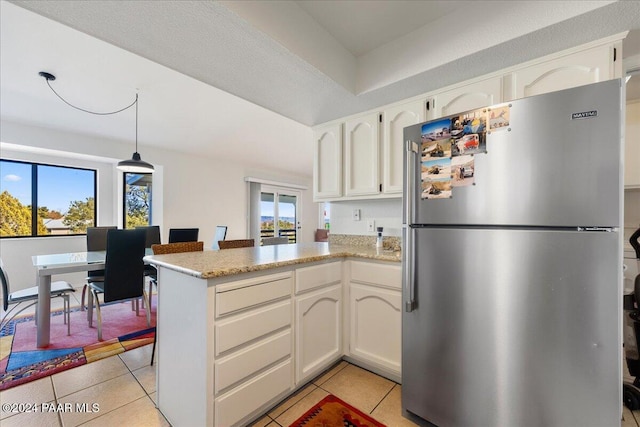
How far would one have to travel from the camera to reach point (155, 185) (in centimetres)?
473

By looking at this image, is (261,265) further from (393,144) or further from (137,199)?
(137,199)

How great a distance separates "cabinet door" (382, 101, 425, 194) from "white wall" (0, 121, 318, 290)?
3116 millimetres

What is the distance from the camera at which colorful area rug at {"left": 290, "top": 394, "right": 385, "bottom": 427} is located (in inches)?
57.6

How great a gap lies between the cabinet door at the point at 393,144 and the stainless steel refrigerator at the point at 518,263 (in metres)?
0.70

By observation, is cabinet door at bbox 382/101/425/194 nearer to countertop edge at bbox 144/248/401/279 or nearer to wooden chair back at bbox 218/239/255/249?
countertop edge at bbox 144/248/401/279

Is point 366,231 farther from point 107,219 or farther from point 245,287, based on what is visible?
point 107,219

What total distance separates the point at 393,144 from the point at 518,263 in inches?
52.7

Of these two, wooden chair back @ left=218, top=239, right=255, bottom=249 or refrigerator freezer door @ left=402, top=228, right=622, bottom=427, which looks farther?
wooden chair back @ left=218, top=239, right=255, bottom=249

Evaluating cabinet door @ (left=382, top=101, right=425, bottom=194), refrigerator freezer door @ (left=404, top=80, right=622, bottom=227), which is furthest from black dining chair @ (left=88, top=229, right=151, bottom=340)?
refrigerator freezer door @ (left=404, top=80, right=622, bottom=227)

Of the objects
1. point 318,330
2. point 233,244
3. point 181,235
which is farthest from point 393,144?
point 181,235

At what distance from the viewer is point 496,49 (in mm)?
1511

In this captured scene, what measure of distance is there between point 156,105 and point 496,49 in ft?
12.2

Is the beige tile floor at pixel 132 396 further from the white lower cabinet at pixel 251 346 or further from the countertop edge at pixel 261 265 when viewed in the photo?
the countertop edge at pixel 261 265

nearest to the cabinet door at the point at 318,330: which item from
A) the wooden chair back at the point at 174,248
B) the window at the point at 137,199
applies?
the wooden chair back at the point at 174,248
